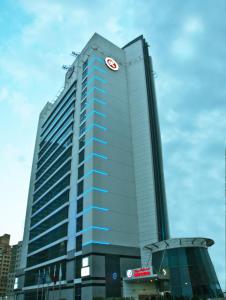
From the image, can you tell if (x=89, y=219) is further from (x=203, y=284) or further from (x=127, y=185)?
(x=203, y=284)

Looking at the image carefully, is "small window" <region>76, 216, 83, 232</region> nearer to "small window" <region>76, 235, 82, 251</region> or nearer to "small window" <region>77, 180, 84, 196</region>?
"small window" <region>76, 235, 82, 251</region>

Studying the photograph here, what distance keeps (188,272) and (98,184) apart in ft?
109

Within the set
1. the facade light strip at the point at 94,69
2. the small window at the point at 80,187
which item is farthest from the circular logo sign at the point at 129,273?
the facade light strip at the point at 94,69

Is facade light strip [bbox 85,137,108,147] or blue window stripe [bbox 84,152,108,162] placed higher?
facade light strip [bbox 85,137,108,147]

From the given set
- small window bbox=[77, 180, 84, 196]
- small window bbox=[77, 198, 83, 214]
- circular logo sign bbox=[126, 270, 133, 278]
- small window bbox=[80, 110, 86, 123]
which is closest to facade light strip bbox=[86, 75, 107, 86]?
small window bbox=[80, 110, 86, 123]

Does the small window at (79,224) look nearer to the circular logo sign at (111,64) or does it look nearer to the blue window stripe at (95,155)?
the blue window stripe at (95,155)

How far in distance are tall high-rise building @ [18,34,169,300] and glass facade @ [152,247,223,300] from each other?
9.98m

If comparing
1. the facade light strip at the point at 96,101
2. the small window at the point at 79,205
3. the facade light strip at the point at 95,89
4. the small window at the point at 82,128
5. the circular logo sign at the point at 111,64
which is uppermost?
the circular logo sign at the point at 111,64

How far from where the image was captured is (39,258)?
10519 centimetres

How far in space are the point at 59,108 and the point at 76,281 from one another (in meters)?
76.9

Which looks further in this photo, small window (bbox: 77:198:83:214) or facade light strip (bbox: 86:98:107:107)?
facade light strip (bbox: 86:98:107:107)

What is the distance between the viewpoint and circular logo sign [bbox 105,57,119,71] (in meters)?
111

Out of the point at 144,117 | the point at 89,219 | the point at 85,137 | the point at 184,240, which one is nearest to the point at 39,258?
the point at 89,219

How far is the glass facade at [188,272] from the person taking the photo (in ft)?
220
